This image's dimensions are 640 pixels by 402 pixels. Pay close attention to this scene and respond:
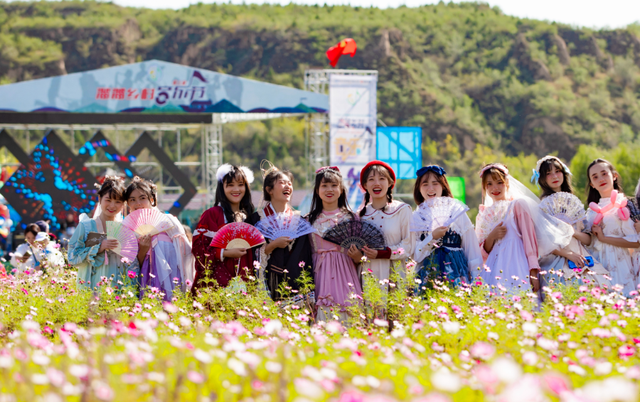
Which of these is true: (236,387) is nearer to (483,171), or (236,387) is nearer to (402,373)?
(402,373)

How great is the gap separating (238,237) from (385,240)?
0.91 m

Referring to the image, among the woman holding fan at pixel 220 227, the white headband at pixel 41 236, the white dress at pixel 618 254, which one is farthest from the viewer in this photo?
the white headband at pixel 41 236

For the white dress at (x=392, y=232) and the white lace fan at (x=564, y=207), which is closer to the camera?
the white dress at (x=392, y=232)

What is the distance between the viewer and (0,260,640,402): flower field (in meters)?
1.49

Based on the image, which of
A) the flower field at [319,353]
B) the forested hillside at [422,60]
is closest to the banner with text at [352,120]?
the flower field at [319,353]

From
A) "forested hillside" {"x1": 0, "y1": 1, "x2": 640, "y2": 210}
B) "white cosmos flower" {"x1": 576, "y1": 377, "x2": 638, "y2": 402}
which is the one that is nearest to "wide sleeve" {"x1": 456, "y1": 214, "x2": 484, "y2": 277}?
"white cosmos flower" {"x1": 576, "y1": 377, "x2": 638, "y2": 402}

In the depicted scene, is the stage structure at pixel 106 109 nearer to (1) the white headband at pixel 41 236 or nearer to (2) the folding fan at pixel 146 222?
(1) the white headband at pixel 41 236

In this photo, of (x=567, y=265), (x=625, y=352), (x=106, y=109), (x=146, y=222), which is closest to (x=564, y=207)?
(x=567, y=265)

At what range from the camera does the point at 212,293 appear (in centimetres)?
350

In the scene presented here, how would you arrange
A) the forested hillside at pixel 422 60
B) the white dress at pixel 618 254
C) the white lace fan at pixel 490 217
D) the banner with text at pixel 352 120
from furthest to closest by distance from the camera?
1. the forested hillside at pixel 422 60
2. the banner with text at pixel 352 120
3. the white dress at pixel 618 254
4. the white lace fan at pixel 490 217

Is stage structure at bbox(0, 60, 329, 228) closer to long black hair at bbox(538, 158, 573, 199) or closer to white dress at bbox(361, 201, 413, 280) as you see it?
long black hair at bbox(538, 158, 573, 199)

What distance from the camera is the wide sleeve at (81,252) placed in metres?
3.98

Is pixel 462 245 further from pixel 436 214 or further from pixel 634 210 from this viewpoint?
pixel 634 210

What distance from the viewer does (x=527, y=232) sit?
13.0ft
